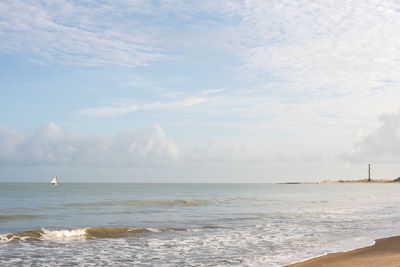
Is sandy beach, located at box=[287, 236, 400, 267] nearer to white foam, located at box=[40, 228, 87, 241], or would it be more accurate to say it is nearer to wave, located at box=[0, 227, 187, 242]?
wave, located at box=[0, 227, 187, 242]

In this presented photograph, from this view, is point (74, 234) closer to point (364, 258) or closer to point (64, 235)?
point (64, 235)

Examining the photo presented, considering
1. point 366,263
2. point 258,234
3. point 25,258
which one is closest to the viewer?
point 366,263

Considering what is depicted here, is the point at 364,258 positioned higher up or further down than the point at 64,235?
higher up

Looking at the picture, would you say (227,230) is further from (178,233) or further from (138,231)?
(138,231)

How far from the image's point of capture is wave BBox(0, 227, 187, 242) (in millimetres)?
19953

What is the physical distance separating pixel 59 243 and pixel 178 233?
21.7 ft

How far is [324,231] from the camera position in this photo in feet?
72.5

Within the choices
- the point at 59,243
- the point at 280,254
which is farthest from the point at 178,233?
the point at 280,254

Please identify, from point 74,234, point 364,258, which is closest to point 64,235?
point 74,234

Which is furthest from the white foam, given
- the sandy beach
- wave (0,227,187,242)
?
the sandy beach

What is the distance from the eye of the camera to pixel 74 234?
21.2 m

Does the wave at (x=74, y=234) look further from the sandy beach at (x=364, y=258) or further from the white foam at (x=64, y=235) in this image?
the sandy beach at (x=364, y=258)

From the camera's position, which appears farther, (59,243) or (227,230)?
(227,230)

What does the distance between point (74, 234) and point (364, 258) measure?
15.7 m
